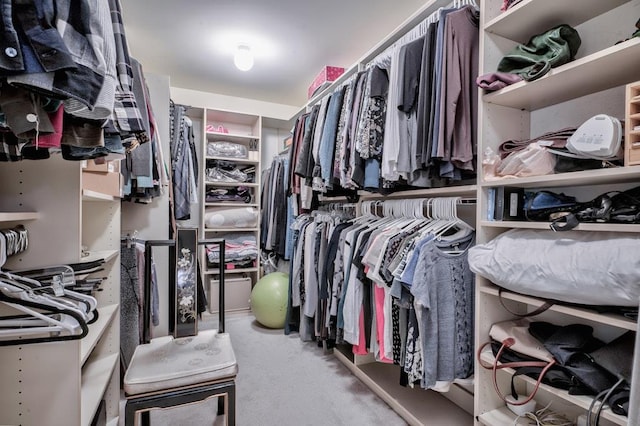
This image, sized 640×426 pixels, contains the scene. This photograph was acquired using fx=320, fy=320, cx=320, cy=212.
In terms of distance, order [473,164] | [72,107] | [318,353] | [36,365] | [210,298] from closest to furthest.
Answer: [72,107]
[36,365]
[473,164]
[318,353]
[210,298]

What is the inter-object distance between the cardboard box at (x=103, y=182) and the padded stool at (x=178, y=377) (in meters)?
0.76

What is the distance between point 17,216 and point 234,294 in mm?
2713

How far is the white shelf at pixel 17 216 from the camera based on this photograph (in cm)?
84

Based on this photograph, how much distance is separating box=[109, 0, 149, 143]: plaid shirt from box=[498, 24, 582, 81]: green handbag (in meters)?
1.33

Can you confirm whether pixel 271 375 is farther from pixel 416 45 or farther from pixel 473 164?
pixel 416 45

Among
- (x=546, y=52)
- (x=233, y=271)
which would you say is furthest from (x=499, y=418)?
(x=233, y=271)

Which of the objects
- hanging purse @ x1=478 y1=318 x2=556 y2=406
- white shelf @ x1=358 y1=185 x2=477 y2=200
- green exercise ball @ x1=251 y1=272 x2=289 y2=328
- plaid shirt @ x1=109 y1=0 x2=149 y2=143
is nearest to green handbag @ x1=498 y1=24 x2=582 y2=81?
white shelf @ x1=358 y1=185 x2=477 y2=200

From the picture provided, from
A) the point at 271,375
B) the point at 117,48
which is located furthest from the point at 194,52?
→ the point at 271,375

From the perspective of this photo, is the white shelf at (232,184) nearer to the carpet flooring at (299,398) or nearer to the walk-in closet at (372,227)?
the walk-in closet at (372,227)

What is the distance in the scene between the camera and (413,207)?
1822 millimetres

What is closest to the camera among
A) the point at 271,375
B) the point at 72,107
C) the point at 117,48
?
the point at 72,107

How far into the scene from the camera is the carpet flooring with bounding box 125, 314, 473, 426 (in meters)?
1.68

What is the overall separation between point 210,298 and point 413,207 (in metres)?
2.65

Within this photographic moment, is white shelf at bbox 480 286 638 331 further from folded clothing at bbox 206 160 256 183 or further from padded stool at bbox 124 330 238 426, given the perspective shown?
folded clothing at bbox 206 160 256 183
